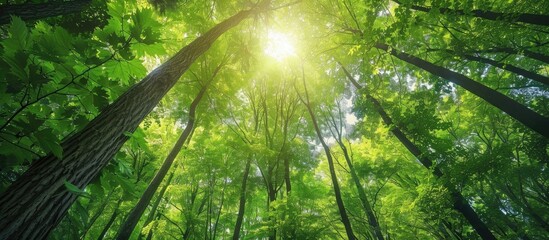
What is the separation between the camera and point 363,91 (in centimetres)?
762

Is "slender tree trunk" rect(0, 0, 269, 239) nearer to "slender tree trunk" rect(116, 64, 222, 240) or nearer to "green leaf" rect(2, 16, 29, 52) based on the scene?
"green leaf" rect(2, 16, 29, 52)

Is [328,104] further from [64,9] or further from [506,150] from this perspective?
[64,9]

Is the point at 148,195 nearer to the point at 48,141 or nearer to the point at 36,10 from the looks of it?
the point at 36,10

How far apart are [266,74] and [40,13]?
7051 mm

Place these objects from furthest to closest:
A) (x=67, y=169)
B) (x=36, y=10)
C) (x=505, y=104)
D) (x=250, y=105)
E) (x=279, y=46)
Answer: (x=250, y=105) < (x=279, y=46) < (x=505, y=104) < (x=36, y=10) < (x=67, y=169)

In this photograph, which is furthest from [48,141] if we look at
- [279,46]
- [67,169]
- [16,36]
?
[279,46]

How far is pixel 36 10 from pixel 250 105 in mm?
7876

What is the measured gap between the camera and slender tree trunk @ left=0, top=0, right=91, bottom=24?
117 inches

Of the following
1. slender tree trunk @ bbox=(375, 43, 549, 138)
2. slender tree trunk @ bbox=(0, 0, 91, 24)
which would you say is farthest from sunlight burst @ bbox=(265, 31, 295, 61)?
slender tree trunk @ bbox=(0, 0, 91, 24)

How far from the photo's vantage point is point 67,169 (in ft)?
4.43

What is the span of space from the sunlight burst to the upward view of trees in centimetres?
7

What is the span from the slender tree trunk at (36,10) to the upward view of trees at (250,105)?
2 cm

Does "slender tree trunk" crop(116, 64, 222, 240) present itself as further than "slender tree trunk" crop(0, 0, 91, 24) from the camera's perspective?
Yes

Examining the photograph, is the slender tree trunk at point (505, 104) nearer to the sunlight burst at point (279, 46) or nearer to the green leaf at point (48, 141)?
the sunlight burst at point (279, 46)
